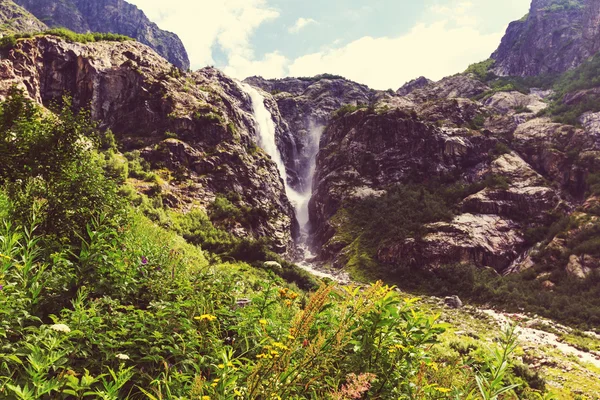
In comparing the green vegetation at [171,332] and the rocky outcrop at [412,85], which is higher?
the rocky outcrop at [412,85]

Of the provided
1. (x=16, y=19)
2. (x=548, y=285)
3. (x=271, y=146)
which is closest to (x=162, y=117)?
(x=271, y=146)

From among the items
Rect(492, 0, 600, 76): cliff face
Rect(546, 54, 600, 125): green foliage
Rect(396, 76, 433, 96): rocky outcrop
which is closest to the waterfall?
Rect(546, 54, 600, 125): green foliage

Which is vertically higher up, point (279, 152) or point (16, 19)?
point (16, 19)

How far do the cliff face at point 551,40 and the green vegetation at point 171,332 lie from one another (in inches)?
5283

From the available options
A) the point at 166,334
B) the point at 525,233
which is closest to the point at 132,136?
the point at 166,334

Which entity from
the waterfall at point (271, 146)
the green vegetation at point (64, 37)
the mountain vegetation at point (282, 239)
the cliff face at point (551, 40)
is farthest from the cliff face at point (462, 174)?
the green vegetation at point (64, 37)

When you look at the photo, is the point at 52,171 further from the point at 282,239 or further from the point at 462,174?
the point at 462,174

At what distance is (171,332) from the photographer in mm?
3076

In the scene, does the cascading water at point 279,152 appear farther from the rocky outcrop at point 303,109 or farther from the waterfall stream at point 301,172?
the rocky outcrop at point 303,109

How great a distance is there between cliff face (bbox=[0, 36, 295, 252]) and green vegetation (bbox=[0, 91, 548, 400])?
36216 mm

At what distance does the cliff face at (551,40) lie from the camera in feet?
329

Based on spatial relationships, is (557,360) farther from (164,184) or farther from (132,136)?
(132,136)

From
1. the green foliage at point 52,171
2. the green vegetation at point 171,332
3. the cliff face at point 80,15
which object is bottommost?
the green vegetation at point 171,332

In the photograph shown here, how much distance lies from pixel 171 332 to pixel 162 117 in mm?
57202
